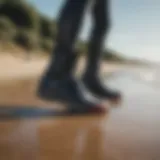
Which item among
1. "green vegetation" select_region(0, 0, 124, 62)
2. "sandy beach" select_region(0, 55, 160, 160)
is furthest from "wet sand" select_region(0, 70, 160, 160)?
"green vegetation" select_region(0, 0, 124, 62)

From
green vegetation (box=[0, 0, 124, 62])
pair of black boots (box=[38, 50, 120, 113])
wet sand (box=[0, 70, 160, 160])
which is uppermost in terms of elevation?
green vegetation (box=[0, 0, 124, 62])

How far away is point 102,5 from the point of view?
1.21 meters

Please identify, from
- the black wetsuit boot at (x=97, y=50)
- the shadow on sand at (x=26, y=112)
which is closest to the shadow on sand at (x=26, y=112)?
the shadow on sand at (x=26, y=112)

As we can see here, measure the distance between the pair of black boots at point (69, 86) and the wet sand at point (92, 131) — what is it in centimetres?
3

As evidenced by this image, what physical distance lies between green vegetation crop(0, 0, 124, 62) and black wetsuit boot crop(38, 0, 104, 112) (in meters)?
0.03

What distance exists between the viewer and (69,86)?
1215 mm

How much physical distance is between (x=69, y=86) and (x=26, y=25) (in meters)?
0.20

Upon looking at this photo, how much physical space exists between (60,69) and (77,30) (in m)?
0.12

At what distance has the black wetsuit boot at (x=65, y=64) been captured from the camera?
47.1 inches

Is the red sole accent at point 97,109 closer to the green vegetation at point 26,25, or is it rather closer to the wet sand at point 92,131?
the wet sand at point 92,131

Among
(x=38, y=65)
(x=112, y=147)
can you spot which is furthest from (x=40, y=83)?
(x=112, y=147)

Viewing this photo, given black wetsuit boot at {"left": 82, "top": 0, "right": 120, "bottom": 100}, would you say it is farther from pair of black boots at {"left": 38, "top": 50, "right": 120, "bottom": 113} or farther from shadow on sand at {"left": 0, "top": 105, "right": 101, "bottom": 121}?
shadow on sand at {"left": 0, "top": 105, "right": 101, "bottom": 121}

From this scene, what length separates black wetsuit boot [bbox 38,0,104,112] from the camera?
120cm

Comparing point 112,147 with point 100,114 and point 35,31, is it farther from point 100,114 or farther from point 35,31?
point 35,31
